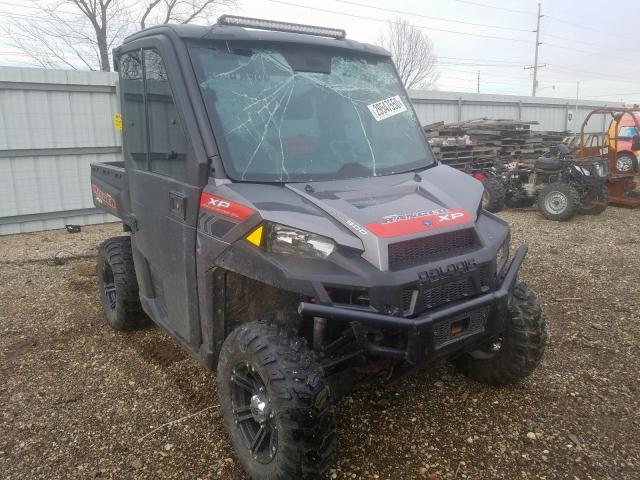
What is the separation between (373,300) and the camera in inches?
88.4

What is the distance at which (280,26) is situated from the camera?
10.3 ft

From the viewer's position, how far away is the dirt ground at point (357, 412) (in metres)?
2.73

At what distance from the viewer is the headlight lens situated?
230 centimetres

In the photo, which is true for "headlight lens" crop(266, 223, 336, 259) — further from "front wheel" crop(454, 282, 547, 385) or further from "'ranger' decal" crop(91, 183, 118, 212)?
"'ranger' decal" crop(91, 183, 118, 212)

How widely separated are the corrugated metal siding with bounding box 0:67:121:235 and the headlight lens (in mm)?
8034

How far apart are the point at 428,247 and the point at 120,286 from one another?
2.87 m

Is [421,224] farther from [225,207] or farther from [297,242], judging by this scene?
[225,207]

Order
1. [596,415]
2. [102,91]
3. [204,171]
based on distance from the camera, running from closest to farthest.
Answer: [204,171]
[596,415]
[102,91]

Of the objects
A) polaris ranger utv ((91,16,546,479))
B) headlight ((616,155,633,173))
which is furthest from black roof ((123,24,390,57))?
headlight ((616,155,633,173))

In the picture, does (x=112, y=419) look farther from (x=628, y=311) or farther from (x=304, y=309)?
(x=628, y=311)

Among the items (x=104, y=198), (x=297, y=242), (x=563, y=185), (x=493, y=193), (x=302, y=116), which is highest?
(x=302, y=116)

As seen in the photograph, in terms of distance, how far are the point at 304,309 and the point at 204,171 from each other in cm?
100

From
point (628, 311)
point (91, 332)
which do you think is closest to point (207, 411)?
point (91, 332)

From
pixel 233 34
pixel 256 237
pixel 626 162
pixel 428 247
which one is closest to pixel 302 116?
pixel 233 34
